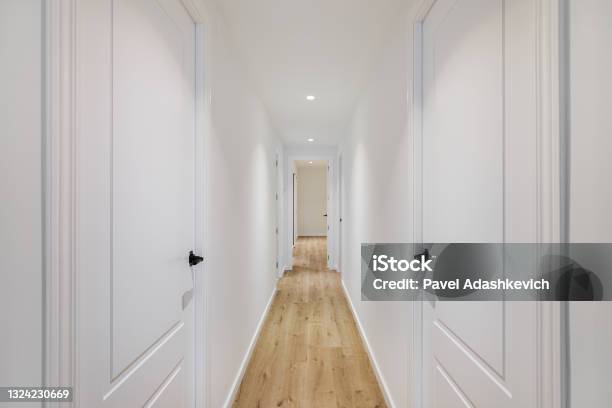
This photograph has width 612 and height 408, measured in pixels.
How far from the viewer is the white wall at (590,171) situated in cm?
58

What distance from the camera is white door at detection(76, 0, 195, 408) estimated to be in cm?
77

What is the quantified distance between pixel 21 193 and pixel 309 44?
2005mm

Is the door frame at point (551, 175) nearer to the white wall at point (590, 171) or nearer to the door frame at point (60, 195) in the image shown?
the white wall at point (590, 171)

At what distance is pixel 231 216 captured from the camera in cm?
210

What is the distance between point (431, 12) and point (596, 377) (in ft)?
4.69

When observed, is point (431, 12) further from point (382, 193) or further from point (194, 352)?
point (194, 352)

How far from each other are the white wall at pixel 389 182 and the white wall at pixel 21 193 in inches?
55.3

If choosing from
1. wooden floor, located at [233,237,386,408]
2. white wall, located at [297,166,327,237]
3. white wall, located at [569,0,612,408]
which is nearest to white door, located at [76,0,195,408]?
wooden floor, located at [233,237,386,408]

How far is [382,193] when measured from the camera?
7.28 ft

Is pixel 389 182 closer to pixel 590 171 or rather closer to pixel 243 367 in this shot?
pixel 590 171

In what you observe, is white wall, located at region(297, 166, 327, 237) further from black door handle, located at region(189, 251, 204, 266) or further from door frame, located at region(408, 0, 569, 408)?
door frame, located at region(408, 0, 569, 408)

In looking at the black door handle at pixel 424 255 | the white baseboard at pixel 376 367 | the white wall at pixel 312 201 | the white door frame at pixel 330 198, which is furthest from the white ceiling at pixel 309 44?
the white wall at pixel 312 201

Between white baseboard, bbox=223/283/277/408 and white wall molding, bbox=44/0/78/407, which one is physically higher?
white wall molding, bbox=44/0/78/407

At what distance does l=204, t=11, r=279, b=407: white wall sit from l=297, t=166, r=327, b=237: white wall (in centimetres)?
817
